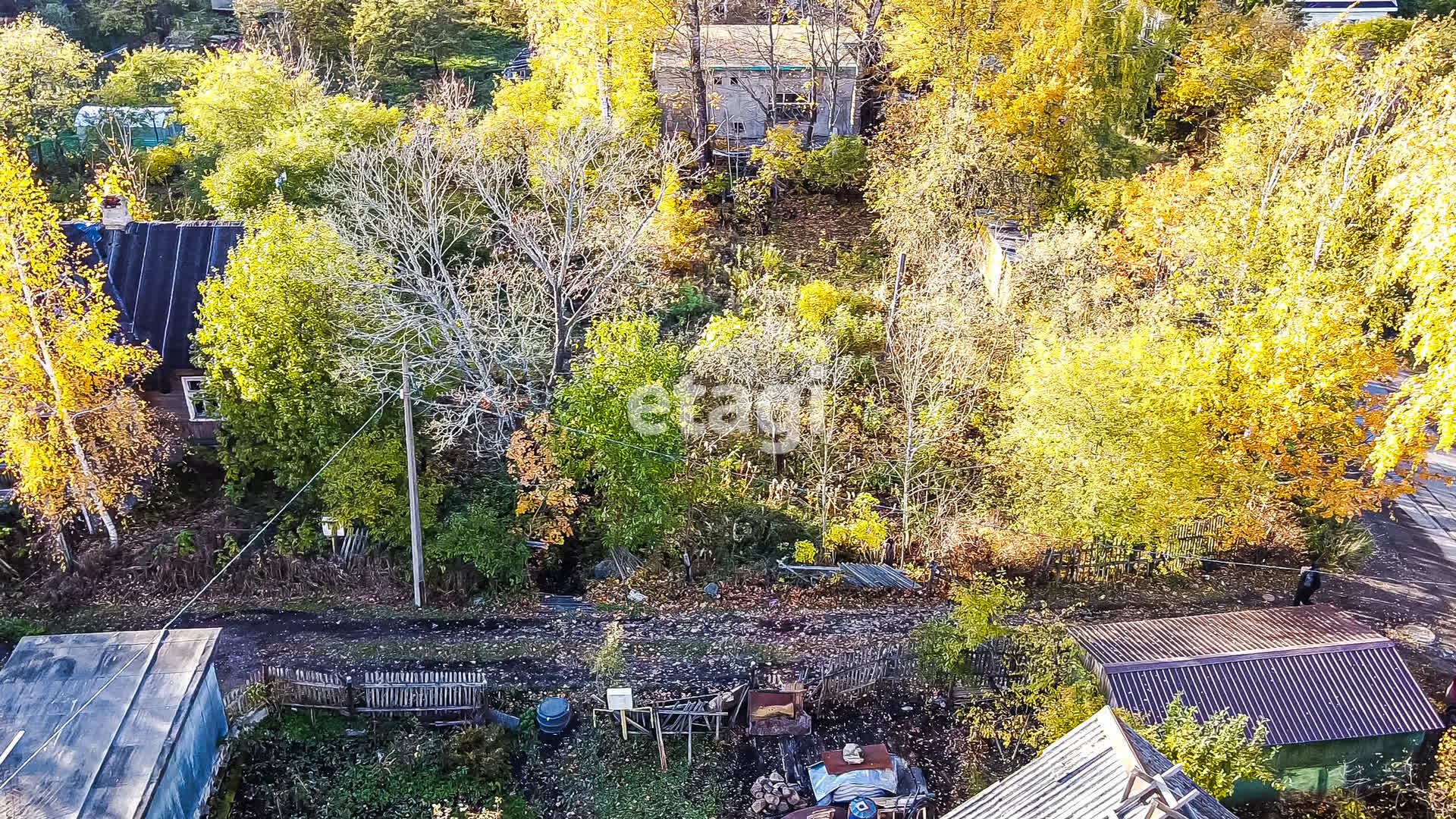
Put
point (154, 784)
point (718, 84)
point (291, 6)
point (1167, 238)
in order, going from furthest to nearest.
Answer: point (291, 6) → point (718, 84) → point (1167, 238) → point (154, 784)

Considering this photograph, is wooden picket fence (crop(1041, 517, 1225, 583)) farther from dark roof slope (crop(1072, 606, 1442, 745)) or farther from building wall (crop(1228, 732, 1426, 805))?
building wall (crop(1228, 732, 1426, 805))

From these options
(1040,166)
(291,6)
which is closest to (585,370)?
(1040,166)

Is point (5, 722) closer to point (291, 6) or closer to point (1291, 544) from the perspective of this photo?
point (1291, 544)

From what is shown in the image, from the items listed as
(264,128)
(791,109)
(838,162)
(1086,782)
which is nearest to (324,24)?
(264,128)

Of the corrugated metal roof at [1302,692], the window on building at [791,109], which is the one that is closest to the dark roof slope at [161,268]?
the window on building at [791,109]

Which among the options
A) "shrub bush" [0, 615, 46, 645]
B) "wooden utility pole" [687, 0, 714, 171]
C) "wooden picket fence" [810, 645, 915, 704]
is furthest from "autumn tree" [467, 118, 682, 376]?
"shrub bush" [0, 615, 46, 645]
